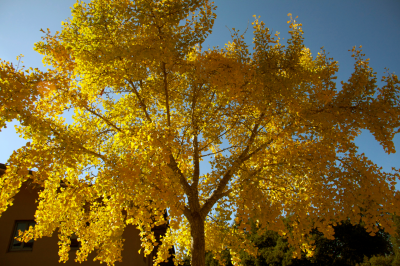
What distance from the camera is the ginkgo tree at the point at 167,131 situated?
16.2ft

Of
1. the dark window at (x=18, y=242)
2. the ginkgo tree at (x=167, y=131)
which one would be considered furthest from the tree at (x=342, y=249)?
the dark window at (x=18, y=242)

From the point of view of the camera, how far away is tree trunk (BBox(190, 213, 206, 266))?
6.42m

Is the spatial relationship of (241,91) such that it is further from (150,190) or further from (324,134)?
(150,190)

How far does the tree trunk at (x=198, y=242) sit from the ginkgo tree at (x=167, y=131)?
34mm

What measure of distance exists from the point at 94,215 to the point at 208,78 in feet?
17.7

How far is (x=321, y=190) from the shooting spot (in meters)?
5.83

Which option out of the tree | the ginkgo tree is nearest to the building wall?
the ginkgo tree

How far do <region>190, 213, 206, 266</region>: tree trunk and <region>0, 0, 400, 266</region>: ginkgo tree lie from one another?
3 centimetres

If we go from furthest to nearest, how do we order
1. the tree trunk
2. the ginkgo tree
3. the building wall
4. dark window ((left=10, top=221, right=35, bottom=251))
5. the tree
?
the tree, dark window ((left=10, top=221, right=35, bottom=251)), the building wall, the tree trunk, the ginkgo tree

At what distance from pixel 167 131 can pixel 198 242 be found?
11.6 feet

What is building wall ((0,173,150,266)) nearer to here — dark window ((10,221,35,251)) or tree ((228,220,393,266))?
dark window ((10,221,35,251))

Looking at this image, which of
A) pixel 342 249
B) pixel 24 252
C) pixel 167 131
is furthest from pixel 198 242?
pixel 342 249

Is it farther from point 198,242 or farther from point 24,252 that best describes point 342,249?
point 24,252

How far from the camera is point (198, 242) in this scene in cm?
659
